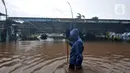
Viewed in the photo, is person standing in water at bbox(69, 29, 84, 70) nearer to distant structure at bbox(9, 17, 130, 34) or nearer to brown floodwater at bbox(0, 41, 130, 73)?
brown floodwater at bbox(0, 41, 130, 73)

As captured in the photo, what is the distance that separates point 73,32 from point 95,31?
5709 cm

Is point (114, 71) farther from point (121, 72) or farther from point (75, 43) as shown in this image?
point (75, 43)

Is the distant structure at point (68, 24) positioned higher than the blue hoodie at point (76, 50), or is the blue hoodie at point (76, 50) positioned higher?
the distant structure at point (68, 24)

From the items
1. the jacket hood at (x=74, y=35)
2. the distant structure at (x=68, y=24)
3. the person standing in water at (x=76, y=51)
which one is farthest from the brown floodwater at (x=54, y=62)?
the distant structure at (x=68, y=24)

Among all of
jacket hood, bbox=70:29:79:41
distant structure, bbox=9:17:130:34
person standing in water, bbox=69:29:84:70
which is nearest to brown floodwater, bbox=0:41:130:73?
person standing in water, bbox=69:29:84:70

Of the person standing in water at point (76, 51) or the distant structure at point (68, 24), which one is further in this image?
the distant structure at point (68, 24)

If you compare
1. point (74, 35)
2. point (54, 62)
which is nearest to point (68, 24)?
point (54, 62)

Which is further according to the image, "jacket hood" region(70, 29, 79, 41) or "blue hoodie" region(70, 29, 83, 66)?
"jacket hood" region(70, 29, 79, 41)

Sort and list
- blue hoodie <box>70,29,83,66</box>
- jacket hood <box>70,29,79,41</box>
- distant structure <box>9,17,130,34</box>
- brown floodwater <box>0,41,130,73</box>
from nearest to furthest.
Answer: brown floodwater <box>0,41,130,73</box>, blue hoodie <box>70,29,83,66</box>, jacket hood <box>70,29,79,41</box>, distant structure <box>9,17,130,34</box>

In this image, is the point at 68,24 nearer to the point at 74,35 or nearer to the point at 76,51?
the point at 74,35

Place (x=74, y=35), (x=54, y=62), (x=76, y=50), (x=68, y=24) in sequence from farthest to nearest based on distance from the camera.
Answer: (x=68, y=24) < (x=54, y=62) < (x=74, y=35) < (x=76, y=50)

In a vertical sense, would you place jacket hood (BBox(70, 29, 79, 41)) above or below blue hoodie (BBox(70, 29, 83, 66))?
above

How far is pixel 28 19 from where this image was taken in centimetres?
6419

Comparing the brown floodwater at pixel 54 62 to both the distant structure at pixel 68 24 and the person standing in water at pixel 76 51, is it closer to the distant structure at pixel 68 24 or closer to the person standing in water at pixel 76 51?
the person standing in water at pixel 76 51
